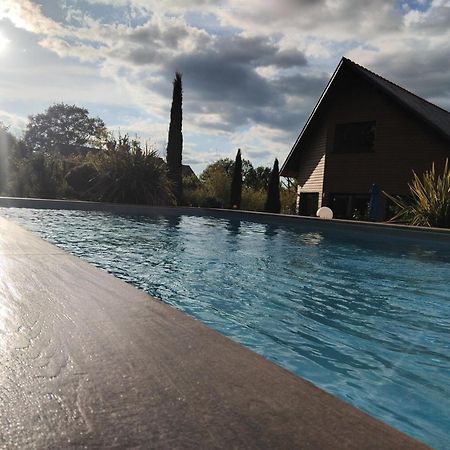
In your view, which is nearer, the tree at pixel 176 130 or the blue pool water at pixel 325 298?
the blue pool water at pixel 325 298

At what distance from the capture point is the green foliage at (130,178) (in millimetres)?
16188

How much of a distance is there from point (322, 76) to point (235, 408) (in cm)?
A: 2489

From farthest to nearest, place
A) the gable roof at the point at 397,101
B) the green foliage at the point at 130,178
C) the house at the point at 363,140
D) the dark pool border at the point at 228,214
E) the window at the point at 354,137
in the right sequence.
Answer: the green foliage at the point at 130,178, the window at the point at 354,137, the house at the point at 363,140, the gable roof at the point at 397,101, the dark pool border at the point at 228,214

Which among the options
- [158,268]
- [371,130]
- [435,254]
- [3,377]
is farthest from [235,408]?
[371,130]

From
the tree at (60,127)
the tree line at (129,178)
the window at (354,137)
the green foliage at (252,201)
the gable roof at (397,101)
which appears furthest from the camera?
the tree at (60,127)

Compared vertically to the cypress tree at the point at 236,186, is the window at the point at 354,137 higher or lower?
higher

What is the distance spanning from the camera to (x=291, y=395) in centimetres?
91

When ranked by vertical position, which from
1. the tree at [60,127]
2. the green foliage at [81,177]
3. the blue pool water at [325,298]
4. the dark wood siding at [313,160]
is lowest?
the blue pool water at [325,298]

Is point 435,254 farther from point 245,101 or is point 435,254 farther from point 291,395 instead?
point 245,101

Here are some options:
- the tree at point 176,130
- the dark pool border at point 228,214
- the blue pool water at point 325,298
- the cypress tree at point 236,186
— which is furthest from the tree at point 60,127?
the blue pool water at point 325,298

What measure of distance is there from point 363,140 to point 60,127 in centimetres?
4718

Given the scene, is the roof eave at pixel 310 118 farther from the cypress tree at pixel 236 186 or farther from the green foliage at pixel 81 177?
the green foliage at pixel 81 177

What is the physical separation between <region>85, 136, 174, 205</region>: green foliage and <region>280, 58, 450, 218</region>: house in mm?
5748

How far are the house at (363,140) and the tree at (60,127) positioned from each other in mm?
42812
